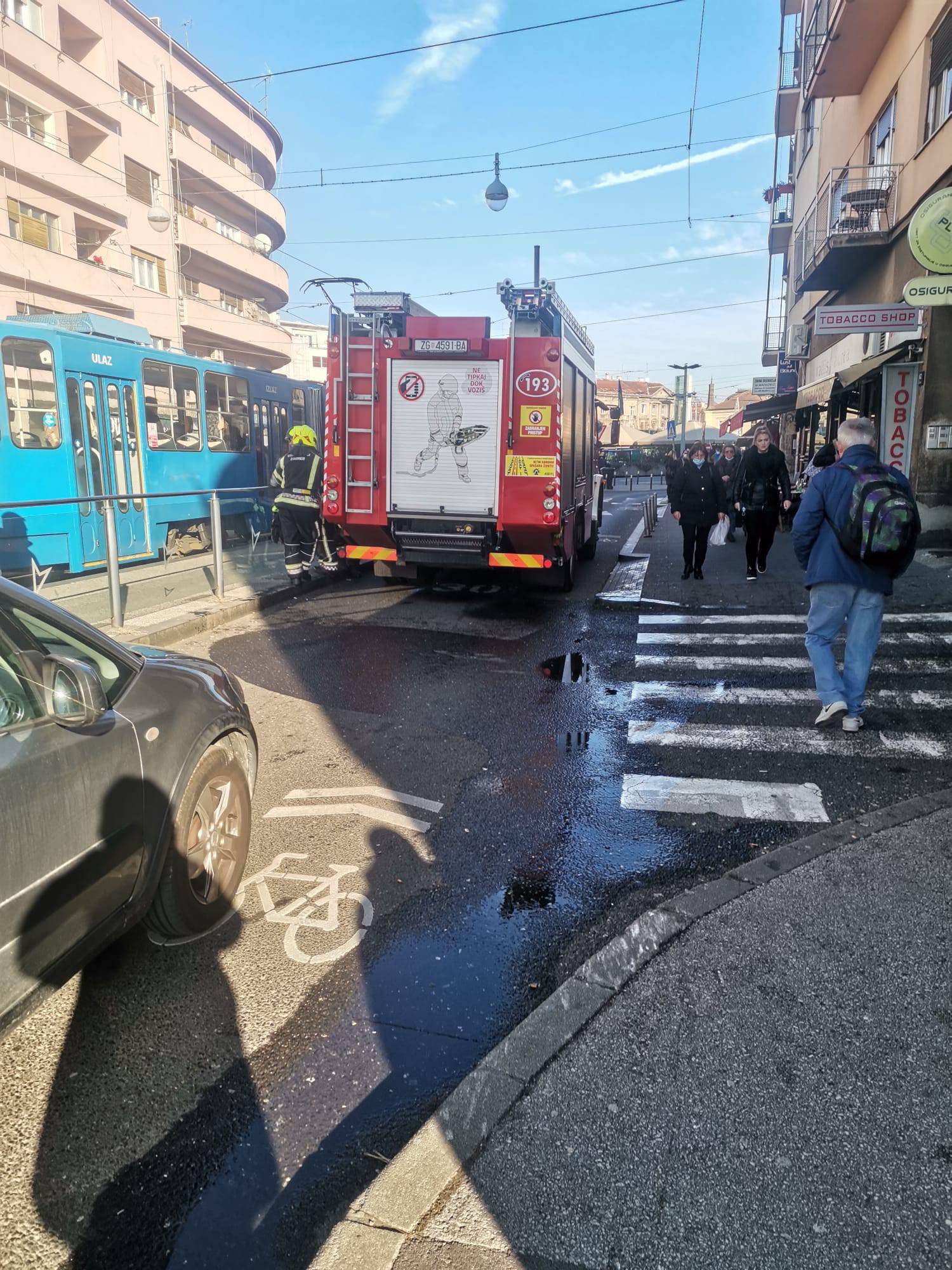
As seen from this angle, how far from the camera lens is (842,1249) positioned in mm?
2016

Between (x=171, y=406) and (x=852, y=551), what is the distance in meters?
11.0

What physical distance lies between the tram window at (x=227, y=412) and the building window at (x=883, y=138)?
12211mm

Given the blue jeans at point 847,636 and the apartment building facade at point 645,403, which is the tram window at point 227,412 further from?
the apartment building facade at point 645,403

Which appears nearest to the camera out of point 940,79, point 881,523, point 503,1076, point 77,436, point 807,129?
point 503,1076

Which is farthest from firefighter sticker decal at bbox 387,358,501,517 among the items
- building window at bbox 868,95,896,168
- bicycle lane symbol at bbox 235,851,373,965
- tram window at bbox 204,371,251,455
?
building window at bbox 868,95,896,168

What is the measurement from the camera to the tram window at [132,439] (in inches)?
481

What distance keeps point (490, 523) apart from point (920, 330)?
8499 millimetres

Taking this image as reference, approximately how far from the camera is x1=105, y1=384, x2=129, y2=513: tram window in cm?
1188

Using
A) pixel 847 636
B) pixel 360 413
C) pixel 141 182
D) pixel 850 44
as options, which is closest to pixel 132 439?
pixel 360 413

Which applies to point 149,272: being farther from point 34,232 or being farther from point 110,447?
point 110,447

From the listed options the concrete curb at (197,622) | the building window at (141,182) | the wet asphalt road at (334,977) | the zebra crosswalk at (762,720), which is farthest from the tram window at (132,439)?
the building window at (141,182)

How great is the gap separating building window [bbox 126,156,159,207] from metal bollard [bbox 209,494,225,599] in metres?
28.9

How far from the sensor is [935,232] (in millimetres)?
11367

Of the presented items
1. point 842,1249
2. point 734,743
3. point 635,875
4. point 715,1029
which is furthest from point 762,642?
point 842,1249
